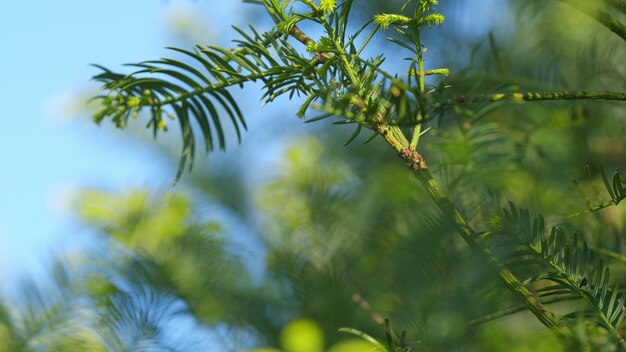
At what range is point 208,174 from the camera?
1.06 m

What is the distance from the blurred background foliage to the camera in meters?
0.32

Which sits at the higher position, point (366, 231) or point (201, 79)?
point (201, 79)

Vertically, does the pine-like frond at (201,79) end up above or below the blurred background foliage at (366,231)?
above

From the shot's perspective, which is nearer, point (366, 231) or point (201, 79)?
point (201, 79)

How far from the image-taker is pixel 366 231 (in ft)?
2.18

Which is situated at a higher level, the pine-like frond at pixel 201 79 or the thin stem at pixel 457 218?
the pine-like frond at pixel 201 79

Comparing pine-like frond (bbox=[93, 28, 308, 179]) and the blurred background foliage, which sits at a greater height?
pine-like frond (bbox=[93, 28, 308, 179])

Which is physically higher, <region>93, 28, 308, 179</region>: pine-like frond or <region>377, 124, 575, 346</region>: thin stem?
<region>93, 28, 308, 179</region>: pine-like frond

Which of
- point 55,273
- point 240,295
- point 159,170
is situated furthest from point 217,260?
point 159,170

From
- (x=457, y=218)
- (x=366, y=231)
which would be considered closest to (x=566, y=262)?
(x=457, y=218)

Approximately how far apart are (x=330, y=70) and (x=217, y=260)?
0.56 meters

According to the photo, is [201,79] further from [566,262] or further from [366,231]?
[366,231]

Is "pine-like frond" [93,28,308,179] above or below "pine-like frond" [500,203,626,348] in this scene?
above

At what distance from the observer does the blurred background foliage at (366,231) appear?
1.04ft
